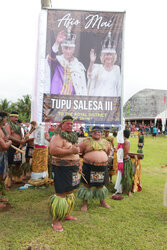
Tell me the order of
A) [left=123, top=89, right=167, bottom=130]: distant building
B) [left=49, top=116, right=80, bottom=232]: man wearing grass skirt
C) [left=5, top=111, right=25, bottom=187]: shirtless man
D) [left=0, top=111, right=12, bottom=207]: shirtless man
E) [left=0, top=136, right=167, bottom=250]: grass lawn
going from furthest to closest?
1. [left=123, top=89, right=167, bottom=130]: distant building
2. [left=5, top=111, right=25, bottom=187]: shirtless man
3. [left=0, top=111, right=12, bottom=207]: shirtless man
4. [left=49, top=116, right=80, bottom=232]: man wearing grass skirt
5. [left=0, top=136, right=167, bottom=250]: grass lawn

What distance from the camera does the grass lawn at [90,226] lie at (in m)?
2.69

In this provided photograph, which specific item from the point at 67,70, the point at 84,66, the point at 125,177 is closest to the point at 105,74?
the point at 84,66

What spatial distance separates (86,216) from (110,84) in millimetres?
2983

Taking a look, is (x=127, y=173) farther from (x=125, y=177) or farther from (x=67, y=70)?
(x=67, y=70)

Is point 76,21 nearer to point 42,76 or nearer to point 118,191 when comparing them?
point 42,76

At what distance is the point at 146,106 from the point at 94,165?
32.8 metres

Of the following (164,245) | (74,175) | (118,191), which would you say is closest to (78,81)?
(74,175)

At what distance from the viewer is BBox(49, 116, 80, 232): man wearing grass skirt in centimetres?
295

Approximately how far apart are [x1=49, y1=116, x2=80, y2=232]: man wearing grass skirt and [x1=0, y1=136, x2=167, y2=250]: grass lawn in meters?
0.31

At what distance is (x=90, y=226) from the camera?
3.19 metres

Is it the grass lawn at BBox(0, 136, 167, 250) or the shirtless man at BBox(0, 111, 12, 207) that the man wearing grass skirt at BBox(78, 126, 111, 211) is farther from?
the shirtless man at BBox(0, 111, 12, 207)

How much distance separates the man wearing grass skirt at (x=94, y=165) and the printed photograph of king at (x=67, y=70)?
50.1 inches

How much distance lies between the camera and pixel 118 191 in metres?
4.80

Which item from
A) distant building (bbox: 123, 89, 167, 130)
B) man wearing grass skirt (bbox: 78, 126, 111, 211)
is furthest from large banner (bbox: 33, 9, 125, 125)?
distant building (bbox: 123, 89, 167, 130)
